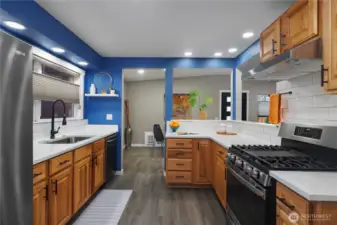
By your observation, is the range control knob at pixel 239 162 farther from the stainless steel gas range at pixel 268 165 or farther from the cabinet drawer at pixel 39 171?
the cabinet drawer at pixel 39 171

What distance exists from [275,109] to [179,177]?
1882 mm

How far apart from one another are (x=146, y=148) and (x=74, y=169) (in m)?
4.93

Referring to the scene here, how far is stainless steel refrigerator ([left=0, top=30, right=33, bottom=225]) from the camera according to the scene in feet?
3.79

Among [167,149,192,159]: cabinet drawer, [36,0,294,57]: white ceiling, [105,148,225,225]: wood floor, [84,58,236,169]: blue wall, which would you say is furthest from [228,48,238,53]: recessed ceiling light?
[105,148,225,225]: wood floor

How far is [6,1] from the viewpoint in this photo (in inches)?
68.2

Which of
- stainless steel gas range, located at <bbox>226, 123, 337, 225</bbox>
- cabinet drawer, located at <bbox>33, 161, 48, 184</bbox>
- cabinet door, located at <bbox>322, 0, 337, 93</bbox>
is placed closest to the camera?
cabinet door, located at <bbox>322, 0, 337, 93</bbox>

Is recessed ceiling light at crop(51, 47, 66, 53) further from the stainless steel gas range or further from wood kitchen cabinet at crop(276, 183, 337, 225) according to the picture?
wood kitchen cabinet at crop(276, 183, 337, 225)

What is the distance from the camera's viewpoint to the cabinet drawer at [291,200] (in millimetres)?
1018

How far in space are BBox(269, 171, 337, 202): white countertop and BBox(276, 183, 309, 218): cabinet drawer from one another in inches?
1.3

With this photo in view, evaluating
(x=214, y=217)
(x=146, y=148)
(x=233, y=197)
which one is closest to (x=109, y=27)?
(x=233, y=197)

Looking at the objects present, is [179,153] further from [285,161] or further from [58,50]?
[58,50]

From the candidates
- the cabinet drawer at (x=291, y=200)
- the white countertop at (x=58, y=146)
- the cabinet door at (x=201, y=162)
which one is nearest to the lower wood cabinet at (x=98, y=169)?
the white countertop at (x=58, y=146)

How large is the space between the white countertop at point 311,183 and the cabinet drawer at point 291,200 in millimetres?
32

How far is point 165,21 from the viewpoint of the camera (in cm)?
256
